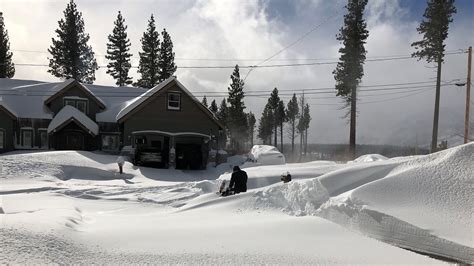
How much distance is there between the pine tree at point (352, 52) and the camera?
112ft

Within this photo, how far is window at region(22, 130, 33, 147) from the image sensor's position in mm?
31859

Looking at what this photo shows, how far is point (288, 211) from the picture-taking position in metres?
8.73

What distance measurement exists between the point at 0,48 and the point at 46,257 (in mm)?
53822

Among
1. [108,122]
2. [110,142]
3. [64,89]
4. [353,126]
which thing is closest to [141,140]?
[110,142]

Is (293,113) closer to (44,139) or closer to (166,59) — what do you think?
(166,59)

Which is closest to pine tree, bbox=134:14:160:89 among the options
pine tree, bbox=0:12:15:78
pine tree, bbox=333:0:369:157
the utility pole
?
pine tree, bbox=0:12:15:78

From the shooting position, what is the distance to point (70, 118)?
31.0 m

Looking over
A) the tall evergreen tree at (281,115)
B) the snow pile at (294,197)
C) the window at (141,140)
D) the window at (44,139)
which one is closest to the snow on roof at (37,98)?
the window at (44,139)

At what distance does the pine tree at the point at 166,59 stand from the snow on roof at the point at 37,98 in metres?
16.6

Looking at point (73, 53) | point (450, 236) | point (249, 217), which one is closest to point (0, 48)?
point (73, 53)

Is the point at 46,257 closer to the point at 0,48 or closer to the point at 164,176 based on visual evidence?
the point at 164,176

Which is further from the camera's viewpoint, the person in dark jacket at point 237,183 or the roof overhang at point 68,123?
the roof overhang at point 68,123

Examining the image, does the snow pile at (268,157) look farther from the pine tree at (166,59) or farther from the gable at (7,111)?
the pine tree at (166,59)

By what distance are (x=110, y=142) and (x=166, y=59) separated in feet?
78.2
